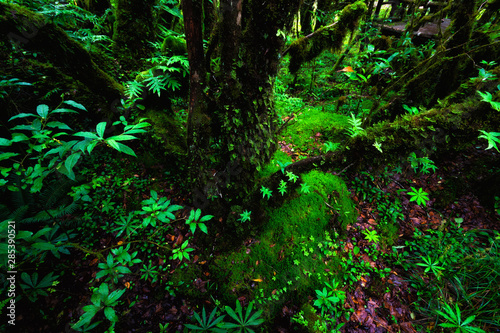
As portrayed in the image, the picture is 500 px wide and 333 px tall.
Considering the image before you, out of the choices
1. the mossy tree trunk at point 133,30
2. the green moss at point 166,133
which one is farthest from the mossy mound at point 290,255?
the mossy tree trunk at point 133,30

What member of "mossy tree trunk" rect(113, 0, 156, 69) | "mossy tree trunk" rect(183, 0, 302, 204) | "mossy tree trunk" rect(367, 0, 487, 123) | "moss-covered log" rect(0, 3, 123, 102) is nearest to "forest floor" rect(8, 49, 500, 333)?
"mossy tree trunk" rect(183, 0, 302, 204)

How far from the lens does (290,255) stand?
3111 mm

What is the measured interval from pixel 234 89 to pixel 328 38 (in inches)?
144

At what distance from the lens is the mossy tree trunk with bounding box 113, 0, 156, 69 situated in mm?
4211

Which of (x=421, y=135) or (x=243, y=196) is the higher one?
(x=421, y=135)

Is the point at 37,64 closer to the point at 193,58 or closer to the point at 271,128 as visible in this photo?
the point at 193,58

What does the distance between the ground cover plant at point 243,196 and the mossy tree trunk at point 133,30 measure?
0.11 feet

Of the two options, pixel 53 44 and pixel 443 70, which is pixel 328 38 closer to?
pixel 443 70

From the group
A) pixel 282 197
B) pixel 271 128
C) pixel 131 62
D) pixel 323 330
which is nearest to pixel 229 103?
pixel 271 128

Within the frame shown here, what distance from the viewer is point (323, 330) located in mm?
2568

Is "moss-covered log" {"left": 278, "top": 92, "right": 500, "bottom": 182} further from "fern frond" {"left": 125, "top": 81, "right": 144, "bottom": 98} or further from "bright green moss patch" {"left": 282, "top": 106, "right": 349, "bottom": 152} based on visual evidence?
"fern frond" {"left": 125, "top": 81, "right": 144, "bottom": 98}

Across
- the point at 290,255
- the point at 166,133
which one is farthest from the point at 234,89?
the point at 290,255

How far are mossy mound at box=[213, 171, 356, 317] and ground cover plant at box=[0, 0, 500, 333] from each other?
2cm

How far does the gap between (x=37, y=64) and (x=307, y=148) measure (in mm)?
5863
